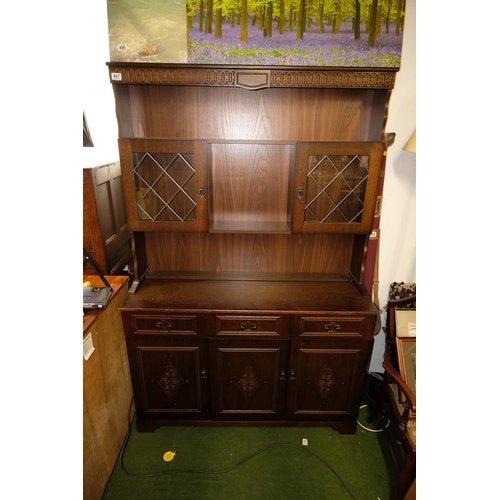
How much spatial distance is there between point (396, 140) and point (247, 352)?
177 centimetres

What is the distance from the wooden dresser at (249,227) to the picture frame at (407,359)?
8.1 inches

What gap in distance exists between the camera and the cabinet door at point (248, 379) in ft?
6.49

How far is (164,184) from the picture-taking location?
1879 mm

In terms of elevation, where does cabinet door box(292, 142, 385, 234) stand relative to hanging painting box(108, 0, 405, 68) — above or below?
below

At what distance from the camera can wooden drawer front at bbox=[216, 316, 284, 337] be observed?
1.90m

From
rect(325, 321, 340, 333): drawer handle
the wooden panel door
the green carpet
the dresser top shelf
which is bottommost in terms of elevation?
the green carpet

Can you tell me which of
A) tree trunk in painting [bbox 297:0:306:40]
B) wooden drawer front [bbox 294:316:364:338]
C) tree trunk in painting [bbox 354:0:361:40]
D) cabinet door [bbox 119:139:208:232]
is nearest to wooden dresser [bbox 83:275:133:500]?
cabinet door [bbox 119:139:208:232]

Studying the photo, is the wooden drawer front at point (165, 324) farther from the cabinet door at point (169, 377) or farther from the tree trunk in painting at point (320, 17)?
the tree trunk in painting at point (320, 17)

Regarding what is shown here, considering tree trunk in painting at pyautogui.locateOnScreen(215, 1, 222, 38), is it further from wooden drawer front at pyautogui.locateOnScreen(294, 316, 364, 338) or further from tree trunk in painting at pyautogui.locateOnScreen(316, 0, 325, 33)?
wooden drawer front at pyautogui.locateOnScreen(294, 316, 364, 338)

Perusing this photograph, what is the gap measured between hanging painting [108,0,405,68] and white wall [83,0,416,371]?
15 centimetres

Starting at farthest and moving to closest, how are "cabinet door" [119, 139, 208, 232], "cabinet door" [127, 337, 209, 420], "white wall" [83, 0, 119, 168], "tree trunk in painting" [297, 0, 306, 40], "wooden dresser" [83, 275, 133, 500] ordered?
"white wall" [83, 0, 119, 168], "cabinet door" [127, 337, 209, 420], "tree trunk in painting" [297, 0, 306, 40], "cabinet door" [119, 139, 208, 232], "wooden dresser" [83, 275, 133, 500]
